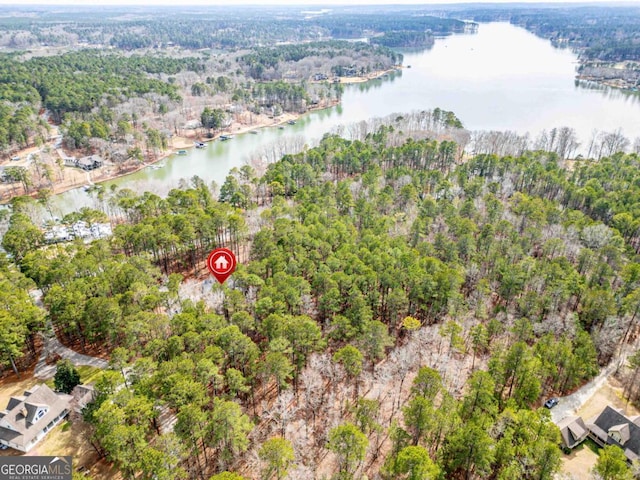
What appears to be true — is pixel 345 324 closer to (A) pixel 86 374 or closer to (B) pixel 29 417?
(A) pixel 86 374

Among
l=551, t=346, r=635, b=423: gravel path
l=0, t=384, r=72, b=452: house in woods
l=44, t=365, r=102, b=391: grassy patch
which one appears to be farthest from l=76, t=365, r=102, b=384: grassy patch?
l=551, t=346, r=635, b=423: gravel path

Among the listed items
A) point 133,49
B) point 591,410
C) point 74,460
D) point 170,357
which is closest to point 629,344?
point 591,410

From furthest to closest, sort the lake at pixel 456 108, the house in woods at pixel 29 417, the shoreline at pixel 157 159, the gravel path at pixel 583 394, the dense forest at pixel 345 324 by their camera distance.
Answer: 1. the lake at pixel 456 108
2. the shoreline at pixel 157 159
3. the gravel path at pixel 583 394
4. the house in woods at pixel 29 417
5. the dense forest at pixel 345 324

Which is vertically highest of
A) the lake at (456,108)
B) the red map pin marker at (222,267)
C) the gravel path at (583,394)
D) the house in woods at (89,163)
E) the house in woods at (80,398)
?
the red map pin marker at (222,267)

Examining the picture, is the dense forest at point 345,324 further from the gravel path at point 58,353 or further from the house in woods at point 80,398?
the house in woods at point 80,398

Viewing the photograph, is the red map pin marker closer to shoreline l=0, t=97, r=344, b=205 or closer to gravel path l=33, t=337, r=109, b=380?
gravel path l=33, t=337, r=109, b=380

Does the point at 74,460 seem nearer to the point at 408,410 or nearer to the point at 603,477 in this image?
the point at 408,410

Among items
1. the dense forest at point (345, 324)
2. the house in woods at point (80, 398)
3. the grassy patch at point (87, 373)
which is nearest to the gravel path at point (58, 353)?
the grassy patch at point (87, 373)
